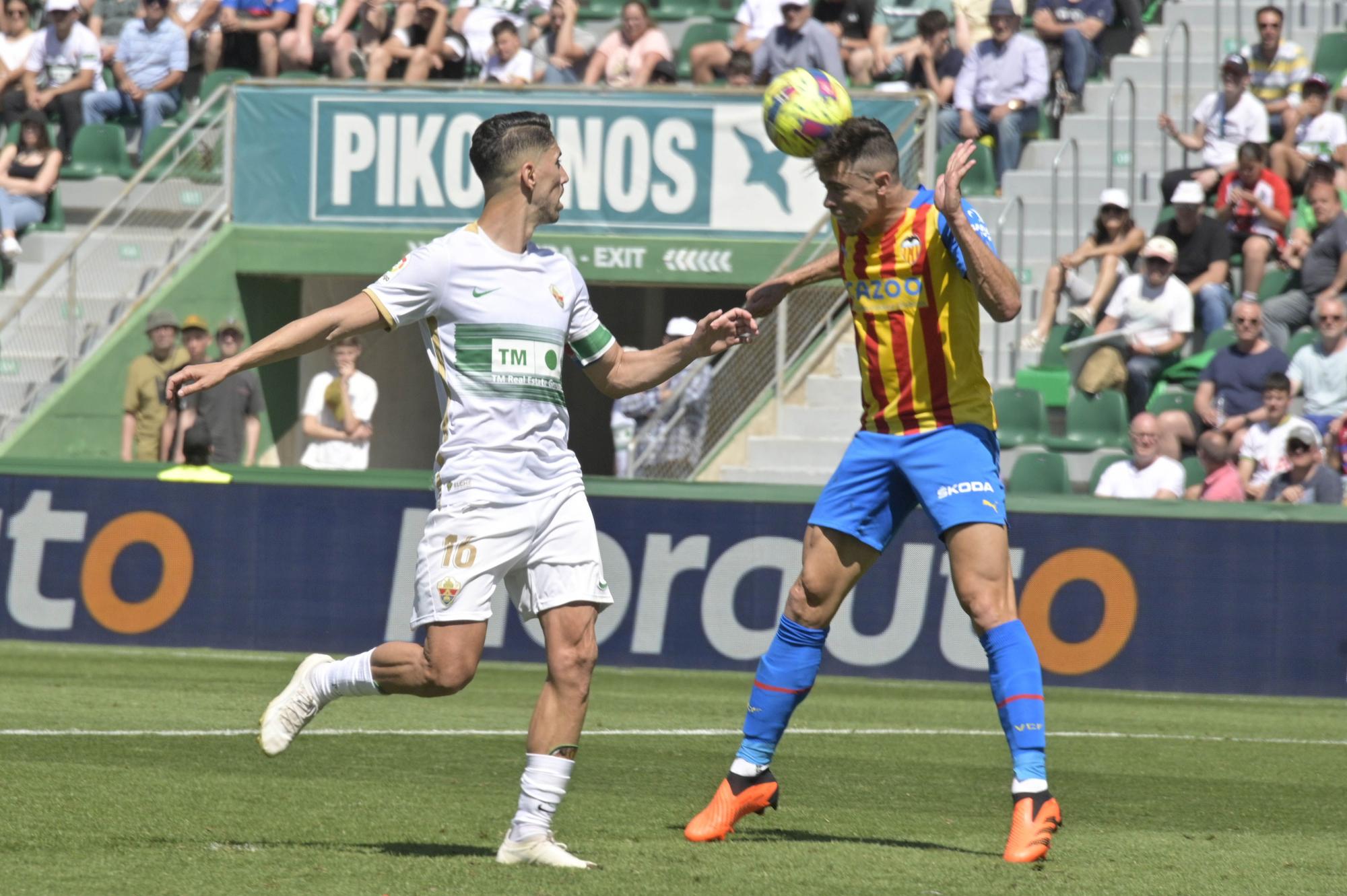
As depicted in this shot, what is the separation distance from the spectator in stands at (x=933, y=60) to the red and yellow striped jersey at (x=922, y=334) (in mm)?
12708

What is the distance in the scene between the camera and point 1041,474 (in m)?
15.6

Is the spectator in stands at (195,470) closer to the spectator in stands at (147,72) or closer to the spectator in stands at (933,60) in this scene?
the spectator in stands at (147,72)

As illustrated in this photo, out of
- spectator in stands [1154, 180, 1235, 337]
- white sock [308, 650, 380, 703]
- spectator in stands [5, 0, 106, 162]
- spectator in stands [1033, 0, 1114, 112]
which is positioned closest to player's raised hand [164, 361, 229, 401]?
white sock [308, 650, 380, 703]

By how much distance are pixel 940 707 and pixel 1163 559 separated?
7.66 ft

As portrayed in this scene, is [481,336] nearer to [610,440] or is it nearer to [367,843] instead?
[367,843]

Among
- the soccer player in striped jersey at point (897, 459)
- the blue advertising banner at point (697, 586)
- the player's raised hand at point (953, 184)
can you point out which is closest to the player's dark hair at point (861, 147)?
the soccer player in striped jersey at point (897, 459)

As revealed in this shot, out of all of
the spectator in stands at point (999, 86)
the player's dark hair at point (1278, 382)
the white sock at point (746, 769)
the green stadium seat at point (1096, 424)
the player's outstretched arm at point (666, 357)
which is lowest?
the green stadium seat at point (1096, 424)

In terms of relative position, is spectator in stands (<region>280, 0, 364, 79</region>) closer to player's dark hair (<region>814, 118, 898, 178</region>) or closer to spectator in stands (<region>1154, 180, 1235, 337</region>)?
Answer: spectator in stands (<region>1154, 180, 1235, 337</region>)

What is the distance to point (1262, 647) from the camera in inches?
529

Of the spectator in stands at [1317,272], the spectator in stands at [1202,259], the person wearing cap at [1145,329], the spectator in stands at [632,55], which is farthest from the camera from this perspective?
the spectator in stands at [632,55]

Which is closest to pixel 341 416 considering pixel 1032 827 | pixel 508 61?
pixel 508 61

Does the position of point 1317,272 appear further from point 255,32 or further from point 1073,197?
point 255,32

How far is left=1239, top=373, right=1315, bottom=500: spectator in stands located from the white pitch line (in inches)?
175

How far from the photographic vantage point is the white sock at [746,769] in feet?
22.2
